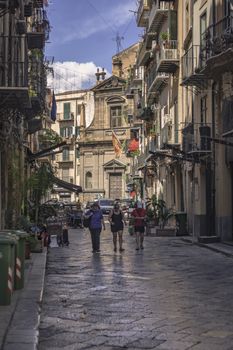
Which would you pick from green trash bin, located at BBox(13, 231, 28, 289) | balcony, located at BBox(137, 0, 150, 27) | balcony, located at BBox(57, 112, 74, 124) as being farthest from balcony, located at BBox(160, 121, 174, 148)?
balcony, located at BBox(57, 112, 74, 124)

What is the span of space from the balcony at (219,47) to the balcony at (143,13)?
82.2ft

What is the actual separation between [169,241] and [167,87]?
14.1 m

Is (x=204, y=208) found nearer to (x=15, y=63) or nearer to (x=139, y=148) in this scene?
(x=15, y=63)

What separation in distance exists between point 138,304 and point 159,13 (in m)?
29.0

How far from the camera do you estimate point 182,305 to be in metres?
9.68

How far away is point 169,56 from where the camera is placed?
32.4 meters

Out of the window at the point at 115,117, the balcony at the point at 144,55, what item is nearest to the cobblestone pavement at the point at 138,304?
the balcony at the point at 144,55

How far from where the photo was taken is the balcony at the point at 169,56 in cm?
3228

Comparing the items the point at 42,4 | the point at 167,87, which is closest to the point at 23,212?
the point at 42,4

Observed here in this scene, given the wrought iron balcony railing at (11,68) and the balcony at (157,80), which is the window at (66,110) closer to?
the balcony at (157,80)

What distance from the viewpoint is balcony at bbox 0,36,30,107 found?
589 inches

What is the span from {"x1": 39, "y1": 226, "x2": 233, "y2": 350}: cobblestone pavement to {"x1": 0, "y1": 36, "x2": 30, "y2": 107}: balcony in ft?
12.8

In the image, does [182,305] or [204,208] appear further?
[204,208]

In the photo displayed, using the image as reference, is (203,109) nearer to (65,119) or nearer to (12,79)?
(12,79)
